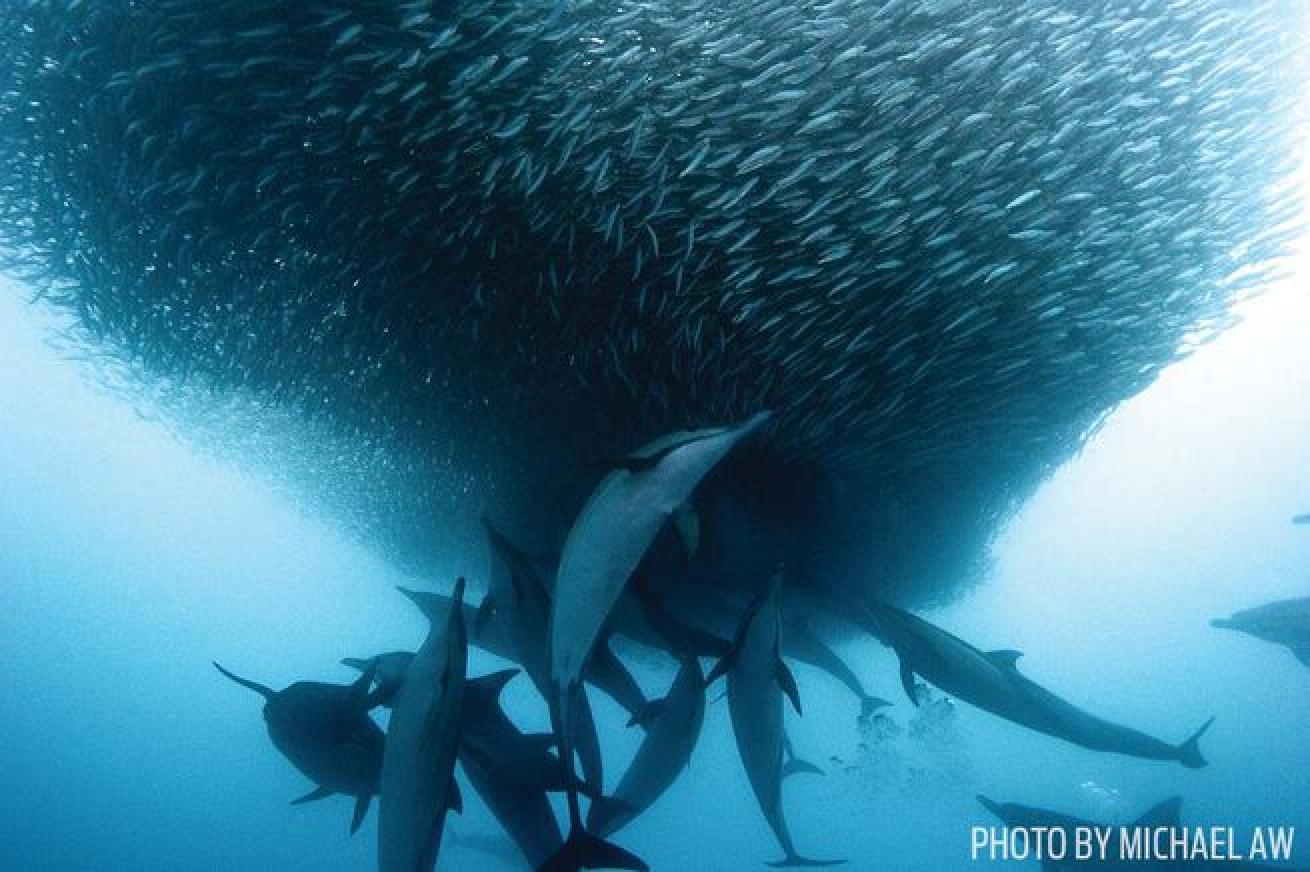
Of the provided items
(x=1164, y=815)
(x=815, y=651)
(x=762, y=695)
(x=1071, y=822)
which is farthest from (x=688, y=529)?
(x=1164, y=815)

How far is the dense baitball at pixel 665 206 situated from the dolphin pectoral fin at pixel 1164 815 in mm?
3827

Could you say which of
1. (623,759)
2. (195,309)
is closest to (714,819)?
(623,759)

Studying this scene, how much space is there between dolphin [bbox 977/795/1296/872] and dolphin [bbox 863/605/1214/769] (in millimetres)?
1400

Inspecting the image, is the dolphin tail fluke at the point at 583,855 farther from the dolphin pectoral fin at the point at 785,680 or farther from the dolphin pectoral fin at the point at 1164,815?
the dolphin pectoral fin at the point at 1164,815

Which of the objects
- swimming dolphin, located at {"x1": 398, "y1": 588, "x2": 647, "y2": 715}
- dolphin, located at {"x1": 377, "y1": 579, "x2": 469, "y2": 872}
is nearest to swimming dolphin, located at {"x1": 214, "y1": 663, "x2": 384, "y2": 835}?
swimming dolphin, located at {"x1": 398, "y1": 588, "x2": 647, "y2": 715}

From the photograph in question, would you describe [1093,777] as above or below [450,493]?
above

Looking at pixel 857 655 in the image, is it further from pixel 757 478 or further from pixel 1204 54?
pixel 1204 54

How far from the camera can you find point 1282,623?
8141mm

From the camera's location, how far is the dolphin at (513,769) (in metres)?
4.18

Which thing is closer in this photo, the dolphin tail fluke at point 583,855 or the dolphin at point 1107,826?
the dolphin tail fluke at point 583,855

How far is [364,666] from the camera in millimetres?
4703

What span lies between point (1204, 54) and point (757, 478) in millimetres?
4327

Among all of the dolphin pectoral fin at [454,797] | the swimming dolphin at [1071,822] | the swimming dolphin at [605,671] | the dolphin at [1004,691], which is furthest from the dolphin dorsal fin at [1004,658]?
the dolphin pectoral fin at [454,797]

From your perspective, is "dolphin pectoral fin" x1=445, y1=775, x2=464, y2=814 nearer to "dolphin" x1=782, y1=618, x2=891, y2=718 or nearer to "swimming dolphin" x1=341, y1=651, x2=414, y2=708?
"swimming dolphin" x1=341, y1=651, x2=414, y2=708
